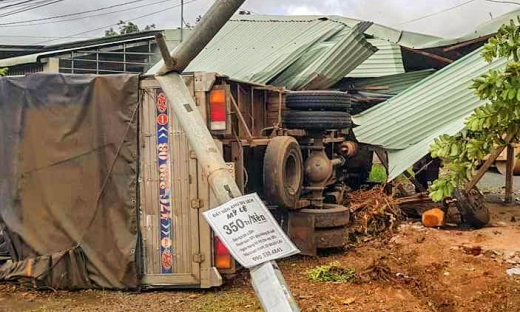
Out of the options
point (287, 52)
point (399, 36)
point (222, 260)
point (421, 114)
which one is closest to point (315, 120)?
point (222, 260)

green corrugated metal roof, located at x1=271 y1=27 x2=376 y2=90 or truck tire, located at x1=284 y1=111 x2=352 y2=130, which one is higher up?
green corrugated metal roof, located at x1=271 y1=27 x2=376 y2=90

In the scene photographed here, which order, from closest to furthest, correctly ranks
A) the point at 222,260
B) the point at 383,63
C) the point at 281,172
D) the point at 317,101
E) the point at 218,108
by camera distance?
1. the point at 218,108
2. the point at 222,260
3. the point at 281,172
4. the point at 317,101
5. the point at 383,63

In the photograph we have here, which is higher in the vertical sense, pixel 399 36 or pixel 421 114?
pixel 399 36

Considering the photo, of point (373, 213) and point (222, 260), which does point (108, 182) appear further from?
point (373, 213)

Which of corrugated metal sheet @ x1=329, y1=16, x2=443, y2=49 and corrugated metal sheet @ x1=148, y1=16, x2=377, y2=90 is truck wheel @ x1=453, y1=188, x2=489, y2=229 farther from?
corrugated metal sheet @ x1=329, y1=16, x2=443, y2=49

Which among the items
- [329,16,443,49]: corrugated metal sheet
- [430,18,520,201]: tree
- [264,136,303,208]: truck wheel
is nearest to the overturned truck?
[264,136,303,208]: truck wheel

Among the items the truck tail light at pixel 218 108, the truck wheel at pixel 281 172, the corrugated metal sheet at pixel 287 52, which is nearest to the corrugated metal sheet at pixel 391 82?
the corrugated metal sheet at pixel 287 52

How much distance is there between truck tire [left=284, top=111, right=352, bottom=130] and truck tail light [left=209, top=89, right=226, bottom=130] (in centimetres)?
194

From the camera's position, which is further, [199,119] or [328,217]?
[328,217]

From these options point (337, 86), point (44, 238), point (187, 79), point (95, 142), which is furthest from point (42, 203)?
point (337, 86)

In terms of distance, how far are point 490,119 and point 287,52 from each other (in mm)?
8173

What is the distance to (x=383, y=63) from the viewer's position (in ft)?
40.3

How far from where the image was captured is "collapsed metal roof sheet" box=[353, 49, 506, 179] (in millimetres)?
8414

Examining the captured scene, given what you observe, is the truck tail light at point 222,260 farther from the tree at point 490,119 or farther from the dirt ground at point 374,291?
the tree at point 490,119
